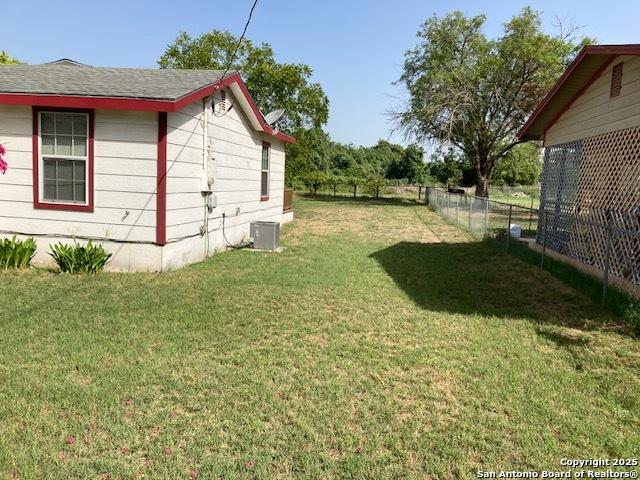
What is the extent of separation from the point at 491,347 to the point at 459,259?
532cm

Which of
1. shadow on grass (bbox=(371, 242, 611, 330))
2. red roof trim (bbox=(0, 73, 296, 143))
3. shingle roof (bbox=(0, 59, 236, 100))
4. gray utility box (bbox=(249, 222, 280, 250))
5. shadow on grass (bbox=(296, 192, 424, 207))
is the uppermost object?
shingle roof (bbox=(0, 59, 236, 100))

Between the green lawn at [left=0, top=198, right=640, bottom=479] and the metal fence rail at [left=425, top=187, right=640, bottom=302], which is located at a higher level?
the metal fence rail at [left=425, top=187, right=640, bottom=302]

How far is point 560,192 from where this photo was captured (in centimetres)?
1001

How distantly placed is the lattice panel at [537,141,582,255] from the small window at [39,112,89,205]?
802 cm

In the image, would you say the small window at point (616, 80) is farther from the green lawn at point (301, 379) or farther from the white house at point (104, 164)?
the white house at point (104, 164)

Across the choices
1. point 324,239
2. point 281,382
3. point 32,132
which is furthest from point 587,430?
point 324,239

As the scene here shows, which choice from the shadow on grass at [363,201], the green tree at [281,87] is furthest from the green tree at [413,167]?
the green tree at [281,87]

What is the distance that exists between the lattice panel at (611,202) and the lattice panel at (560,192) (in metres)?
0.27

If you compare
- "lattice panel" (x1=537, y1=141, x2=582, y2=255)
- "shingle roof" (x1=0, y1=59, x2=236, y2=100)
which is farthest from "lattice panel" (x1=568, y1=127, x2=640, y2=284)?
"shingle roof" (x1=0, y1=59, x2=236, y2=100)

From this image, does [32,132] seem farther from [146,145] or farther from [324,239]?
[324,239]

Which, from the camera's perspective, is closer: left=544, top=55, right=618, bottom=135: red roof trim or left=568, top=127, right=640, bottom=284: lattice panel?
left=568, top=127, right=640, bottom=284: lattice panel

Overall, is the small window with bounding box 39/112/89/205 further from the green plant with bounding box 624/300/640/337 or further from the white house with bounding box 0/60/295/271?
the green plant with bounding box 624/300/640/337

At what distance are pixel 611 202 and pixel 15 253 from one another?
930cm

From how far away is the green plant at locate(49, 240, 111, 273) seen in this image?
707 cm
